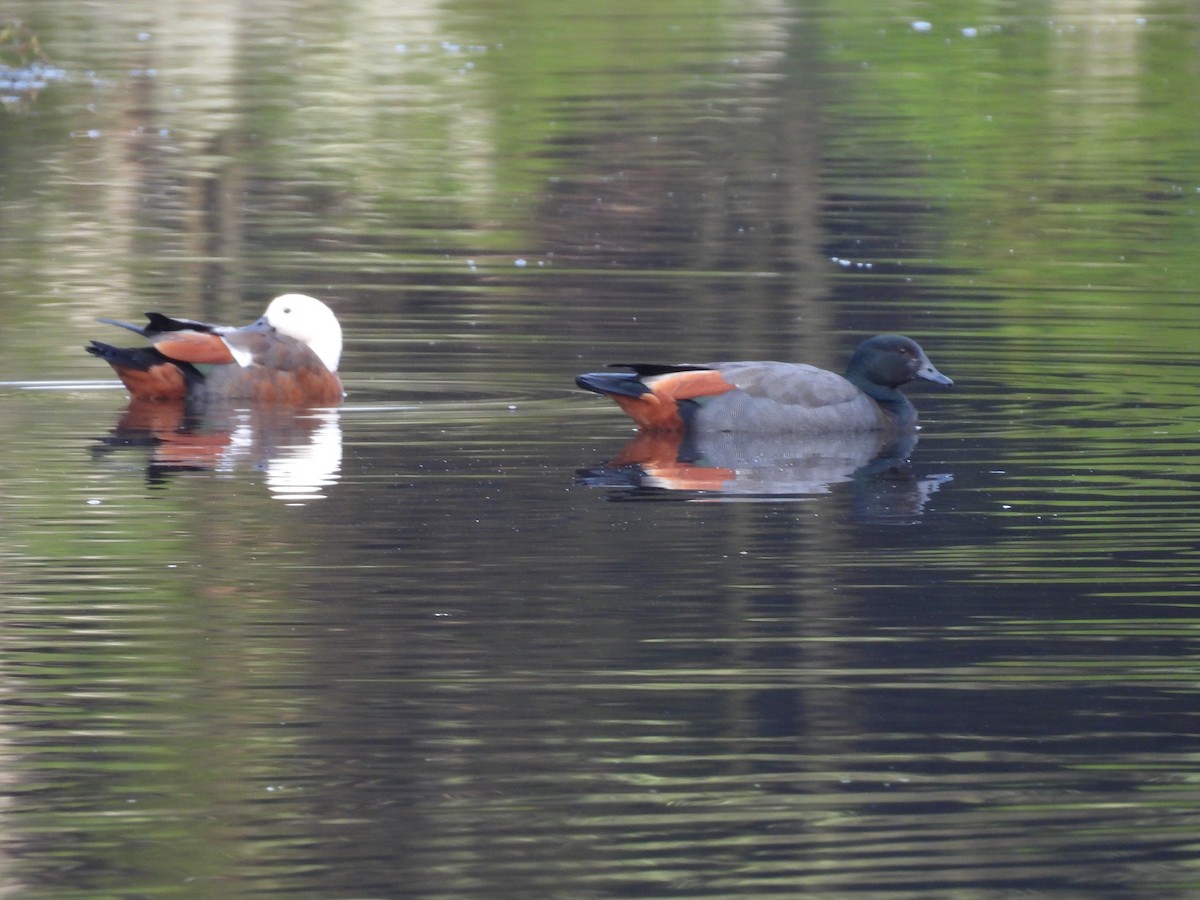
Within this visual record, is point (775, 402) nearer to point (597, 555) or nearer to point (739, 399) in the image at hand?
point (739, 399)

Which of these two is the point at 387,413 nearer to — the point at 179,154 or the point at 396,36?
the point at 179,154

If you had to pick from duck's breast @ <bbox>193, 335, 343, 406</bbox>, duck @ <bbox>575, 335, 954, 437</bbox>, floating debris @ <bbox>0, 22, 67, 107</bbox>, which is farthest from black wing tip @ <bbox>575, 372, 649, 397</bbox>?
floating debris @ <bbox>0, 22, 67, 107</bbox>

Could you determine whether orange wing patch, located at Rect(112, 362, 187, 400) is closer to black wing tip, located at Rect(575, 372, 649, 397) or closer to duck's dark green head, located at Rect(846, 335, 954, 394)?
black wing tip, located at Rect(575, 372, 649, 397)

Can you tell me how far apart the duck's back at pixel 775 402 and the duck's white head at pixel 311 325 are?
216 centimetres

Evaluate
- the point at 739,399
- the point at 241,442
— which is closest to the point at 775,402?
the point at 739,399

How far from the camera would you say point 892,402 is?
446 inches

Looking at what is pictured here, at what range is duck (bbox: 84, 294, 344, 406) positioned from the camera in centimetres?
1155

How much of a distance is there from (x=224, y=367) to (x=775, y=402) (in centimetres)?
282

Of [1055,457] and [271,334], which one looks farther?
[271,334]

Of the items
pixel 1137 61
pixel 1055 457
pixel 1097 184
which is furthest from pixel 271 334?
pixel 1137 61

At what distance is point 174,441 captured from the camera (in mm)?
10758

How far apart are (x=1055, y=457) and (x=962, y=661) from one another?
3.48m

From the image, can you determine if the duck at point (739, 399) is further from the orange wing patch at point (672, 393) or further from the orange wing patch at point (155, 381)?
the orange wing patch at point (155, 381)

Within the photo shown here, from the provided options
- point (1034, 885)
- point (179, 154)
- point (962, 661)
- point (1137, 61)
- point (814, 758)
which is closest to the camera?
point (1034, 885)
